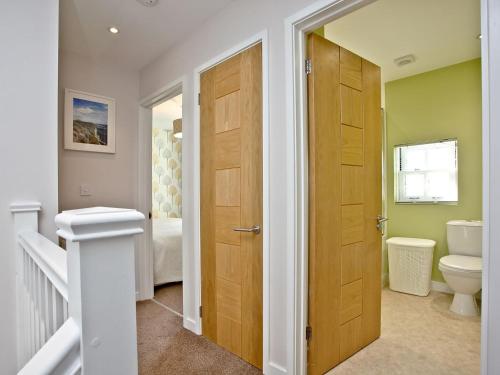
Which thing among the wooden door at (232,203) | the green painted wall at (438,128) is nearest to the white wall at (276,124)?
the wooden door at (232,203)

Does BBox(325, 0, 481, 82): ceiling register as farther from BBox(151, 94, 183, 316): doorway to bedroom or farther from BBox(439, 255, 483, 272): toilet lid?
BBox(439, 255, 483, 272): toilet lid

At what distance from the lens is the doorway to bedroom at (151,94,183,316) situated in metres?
3.49

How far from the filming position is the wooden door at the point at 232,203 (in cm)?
191

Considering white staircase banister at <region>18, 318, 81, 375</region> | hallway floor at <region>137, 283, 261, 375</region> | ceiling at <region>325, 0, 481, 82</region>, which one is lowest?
hallway floor at <region>137, 283, 261, 375</region>

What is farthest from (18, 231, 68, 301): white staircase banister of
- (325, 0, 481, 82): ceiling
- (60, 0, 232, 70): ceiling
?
(325, 0, 481, 82): ceiling

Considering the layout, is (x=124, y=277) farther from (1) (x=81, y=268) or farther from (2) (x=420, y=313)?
(2) (x=420, y=313)

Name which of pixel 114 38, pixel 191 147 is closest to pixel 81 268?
pixel 191 147

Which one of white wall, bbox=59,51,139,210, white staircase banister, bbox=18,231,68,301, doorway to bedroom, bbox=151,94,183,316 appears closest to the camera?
white staircase banister, bbox=18,231,68,301

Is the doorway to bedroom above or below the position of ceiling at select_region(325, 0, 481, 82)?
below

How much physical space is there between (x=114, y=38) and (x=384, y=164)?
3.36 m

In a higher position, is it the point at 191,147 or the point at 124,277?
the point at 191,147

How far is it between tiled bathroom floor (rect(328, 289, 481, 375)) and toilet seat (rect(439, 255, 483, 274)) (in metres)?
0.43

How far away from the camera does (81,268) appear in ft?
1.75

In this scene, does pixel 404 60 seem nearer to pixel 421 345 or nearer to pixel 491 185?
pixel 491 185
